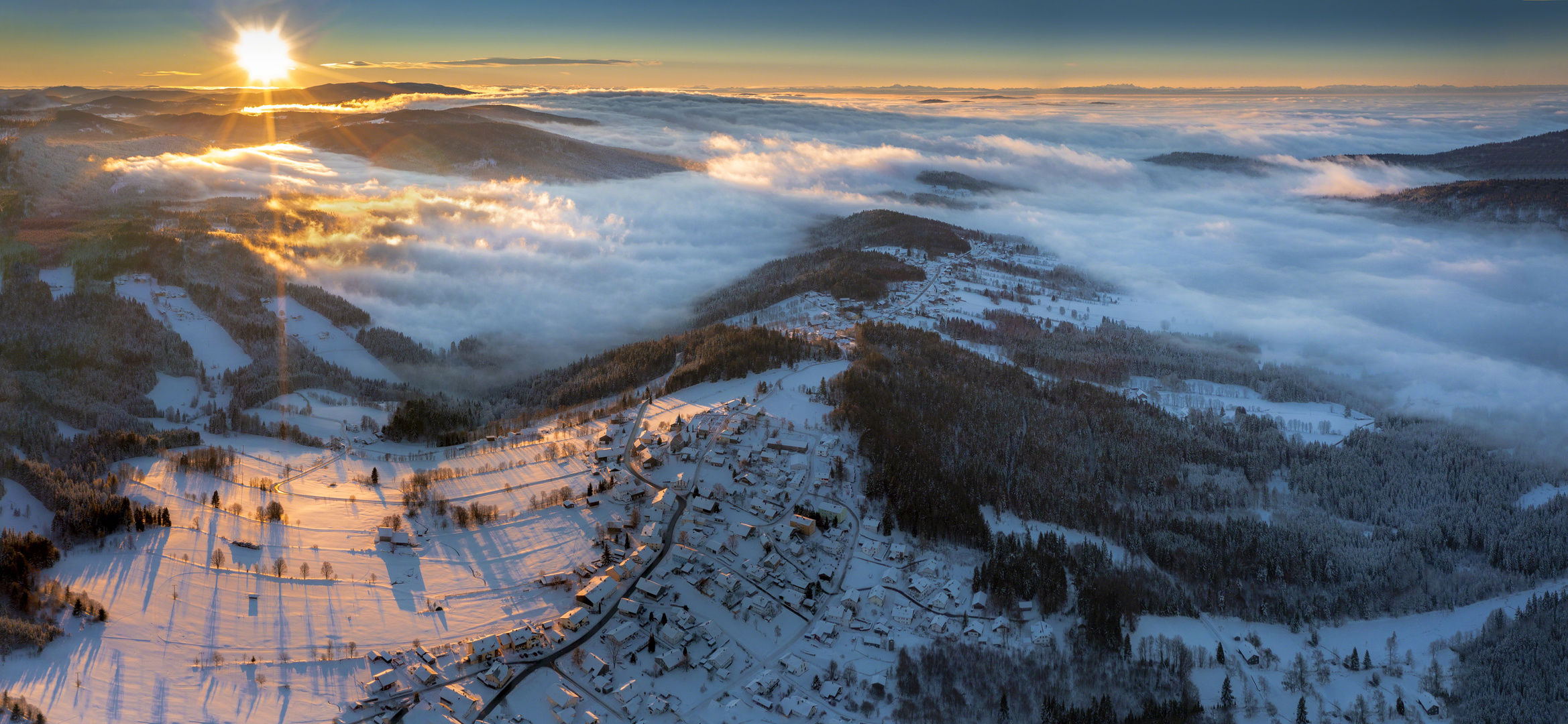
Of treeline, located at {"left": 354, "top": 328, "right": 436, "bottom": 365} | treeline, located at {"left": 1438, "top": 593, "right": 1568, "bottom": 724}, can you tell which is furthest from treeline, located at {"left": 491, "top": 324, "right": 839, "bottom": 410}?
treeline, located at {"left": 1438, "top": 593, "right": 1568, "bottom": 724}

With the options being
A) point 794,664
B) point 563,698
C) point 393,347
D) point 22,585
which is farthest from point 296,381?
point 794,664

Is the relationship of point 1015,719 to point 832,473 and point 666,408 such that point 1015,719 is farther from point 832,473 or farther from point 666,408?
point 666,408

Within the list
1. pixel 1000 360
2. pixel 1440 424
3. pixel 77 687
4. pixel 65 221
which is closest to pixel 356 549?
pixel 77 687

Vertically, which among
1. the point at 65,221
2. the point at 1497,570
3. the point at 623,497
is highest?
the point at 65,221

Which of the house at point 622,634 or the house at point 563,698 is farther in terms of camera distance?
the house at point 622,634

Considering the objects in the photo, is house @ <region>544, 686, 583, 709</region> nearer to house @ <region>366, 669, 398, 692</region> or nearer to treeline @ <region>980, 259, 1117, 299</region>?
house @ <region>366, 669, 398, 692</region>

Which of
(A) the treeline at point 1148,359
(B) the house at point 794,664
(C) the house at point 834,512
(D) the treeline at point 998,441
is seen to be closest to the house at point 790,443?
(D) the treeline at point 998,441

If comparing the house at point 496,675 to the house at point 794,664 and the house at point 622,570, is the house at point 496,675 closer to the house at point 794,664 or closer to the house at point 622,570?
the house at point 622,570
